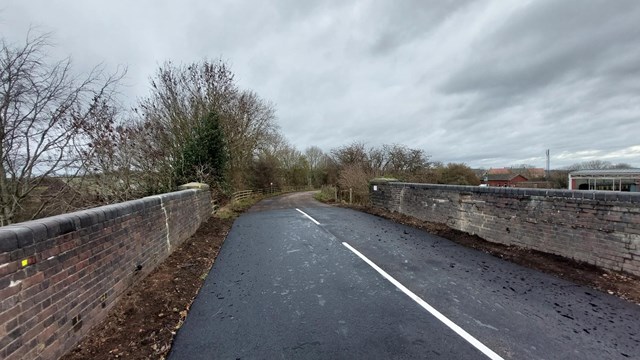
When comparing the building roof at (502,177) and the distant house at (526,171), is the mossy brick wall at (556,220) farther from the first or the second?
the distant house at (526,171)

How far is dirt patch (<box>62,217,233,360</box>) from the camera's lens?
130 inches

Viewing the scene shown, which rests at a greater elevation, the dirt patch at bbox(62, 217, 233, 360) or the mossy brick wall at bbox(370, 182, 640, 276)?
the mossy brick wall at bbox(370, 182, 640, 276)

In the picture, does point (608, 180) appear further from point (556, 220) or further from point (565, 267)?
point (565, 267)

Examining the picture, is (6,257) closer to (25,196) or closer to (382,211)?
(25,196)

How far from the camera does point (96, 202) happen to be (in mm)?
11062

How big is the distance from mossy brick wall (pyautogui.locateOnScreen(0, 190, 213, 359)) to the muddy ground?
0.18 m

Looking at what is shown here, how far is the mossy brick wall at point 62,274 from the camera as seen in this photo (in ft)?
8.27

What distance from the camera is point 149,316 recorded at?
4137 mm

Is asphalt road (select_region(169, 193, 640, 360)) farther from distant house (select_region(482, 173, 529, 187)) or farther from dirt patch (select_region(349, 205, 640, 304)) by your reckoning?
distant house (select_region(482, 173, 529, 187))

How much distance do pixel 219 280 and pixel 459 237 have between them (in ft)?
21.5

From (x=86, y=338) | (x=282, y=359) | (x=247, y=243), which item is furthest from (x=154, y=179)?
(x=282, y=359)

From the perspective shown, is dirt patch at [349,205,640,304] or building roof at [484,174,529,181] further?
building roof at [484,174,529,181]

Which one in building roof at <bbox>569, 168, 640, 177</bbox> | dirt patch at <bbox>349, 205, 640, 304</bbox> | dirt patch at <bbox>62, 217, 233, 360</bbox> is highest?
building roof at <bbox>569, 168, 640, 177</bbox>

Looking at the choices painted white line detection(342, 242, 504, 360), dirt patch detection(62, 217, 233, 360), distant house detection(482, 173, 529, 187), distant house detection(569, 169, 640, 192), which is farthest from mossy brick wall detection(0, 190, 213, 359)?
distant house detection(482, 173, 529, 187)
